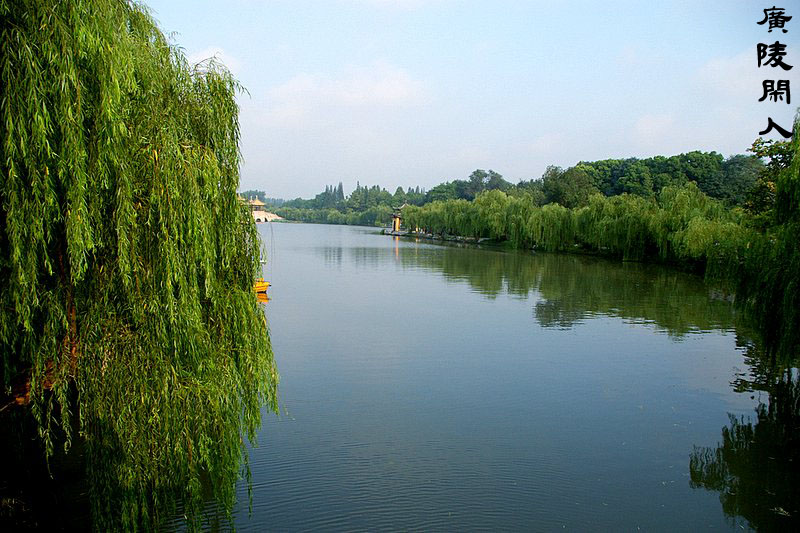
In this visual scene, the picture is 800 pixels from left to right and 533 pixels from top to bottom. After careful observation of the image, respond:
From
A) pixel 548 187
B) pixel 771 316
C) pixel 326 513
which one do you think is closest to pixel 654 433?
pixel 771 316

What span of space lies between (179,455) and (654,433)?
794 cm

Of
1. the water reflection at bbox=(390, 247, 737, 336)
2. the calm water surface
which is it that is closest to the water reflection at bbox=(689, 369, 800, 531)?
the calm water surface

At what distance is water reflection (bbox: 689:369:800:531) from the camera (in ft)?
24.9

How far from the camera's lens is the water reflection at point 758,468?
7.59 m

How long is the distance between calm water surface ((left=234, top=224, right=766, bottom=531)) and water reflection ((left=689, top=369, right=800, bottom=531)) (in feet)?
0.67

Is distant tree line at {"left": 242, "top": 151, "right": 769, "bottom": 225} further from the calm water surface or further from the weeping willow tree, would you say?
the weeping willow tree

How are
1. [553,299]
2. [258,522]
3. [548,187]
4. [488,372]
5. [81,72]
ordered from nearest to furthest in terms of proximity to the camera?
[81,72]
[258,522]
[488,372]
[553,299]
[548,187]

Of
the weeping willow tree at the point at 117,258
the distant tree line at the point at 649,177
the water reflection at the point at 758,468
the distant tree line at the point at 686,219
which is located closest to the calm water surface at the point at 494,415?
the water reflection at the point at 758,468

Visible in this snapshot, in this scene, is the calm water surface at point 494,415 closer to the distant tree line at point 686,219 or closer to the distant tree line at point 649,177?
the distant tree line at point 686,219

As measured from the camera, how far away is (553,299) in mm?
24297

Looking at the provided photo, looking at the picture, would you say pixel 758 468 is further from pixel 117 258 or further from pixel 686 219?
pixel 686 219

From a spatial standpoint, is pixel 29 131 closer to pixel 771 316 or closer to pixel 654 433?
pixel 654 433

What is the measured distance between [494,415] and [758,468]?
4144 millimetres

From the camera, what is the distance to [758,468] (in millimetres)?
8781
